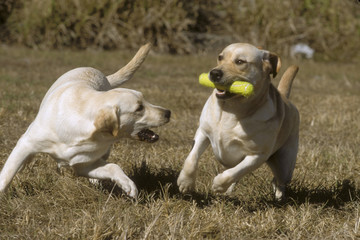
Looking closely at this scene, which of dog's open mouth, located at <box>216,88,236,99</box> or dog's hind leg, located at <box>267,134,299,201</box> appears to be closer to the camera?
dog's open mouth, located at <box>216,88,236,99</box>

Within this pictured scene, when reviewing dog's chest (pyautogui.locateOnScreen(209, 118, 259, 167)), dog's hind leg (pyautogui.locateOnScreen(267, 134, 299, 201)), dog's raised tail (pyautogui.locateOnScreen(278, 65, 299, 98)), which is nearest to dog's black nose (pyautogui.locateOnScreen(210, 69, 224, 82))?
dog's chest (pyautogui.locateOnScreen(209, 118, 259, 167))

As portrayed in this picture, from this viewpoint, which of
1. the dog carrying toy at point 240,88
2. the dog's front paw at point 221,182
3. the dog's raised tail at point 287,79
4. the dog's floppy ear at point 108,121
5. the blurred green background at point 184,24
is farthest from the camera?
the blurred green background at point 184,24

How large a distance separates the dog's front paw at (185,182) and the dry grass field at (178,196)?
7 cm

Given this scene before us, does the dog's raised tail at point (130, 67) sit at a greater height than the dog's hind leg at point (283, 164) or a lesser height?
greater

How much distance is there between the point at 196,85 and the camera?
31.7ft

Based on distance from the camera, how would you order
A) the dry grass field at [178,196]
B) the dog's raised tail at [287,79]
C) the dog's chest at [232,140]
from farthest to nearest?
the dog's raised tail at [287,79] < the dog's chest at [232,140] < the dry grass field at [178,196]

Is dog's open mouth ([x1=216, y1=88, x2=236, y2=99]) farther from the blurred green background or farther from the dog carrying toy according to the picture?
the blurred green background

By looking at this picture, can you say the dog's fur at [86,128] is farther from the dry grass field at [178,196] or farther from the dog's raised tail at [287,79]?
the dog's raised tail at [287,79]

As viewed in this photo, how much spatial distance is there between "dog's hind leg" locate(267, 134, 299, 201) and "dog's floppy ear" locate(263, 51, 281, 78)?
0.68m

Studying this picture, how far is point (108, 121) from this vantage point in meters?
3.60

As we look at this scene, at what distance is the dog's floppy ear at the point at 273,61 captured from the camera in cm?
414

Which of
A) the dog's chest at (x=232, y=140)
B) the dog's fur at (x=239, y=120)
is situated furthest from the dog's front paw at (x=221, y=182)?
the dog's chest at (x=232, y=140)

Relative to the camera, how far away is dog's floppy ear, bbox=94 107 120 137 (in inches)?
141

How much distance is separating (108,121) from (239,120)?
930 mm
